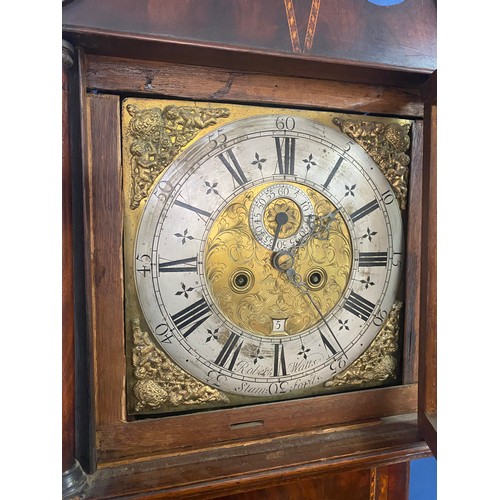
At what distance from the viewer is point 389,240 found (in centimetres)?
97

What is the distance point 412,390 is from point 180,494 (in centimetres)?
61

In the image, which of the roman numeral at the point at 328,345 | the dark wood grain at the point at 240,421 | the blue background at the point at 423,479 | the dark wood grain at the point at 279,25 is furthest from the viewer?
the blue background at the point at 423,479

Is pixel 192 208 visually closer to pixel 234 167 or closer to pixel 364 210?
pixel 234 167

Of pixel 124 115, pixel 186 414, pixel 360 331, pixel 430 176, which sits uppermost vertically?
pixel 124 115

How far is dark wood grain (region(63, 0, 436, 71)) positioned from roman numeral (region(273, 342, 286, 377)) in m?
0.65

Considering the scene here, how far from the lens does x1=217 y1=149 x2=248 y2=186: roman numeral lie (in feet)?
2.84

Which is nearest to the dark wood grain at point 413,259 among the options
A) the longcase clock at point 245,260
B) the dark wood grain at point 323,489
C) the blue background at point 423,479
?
the longcase clock at point 245,260

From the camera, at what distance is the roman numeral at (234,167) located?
86 cm

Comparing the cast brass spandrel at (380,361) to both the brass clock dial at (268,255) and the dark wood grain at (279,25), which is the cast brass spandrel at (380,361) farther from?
the dark wood grain at (279,25)

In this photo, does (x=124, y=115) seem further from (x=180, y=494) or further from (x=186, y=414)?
(x=180, y=494)

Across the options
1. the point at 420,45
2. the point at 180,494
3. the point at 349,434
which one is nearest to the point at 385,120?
the point at 420,45

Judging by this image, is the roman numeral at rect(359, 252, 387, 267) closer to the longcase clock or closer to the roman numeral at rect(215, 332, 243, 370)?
the longcase clock

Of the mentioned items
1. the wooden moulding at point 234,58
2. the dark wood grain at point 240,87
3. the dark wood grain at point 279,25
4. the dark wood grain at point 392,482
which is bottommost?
the dark wood grain at point 392,482

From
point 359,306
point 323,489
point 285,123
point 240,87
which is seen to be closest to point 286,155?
point 285,123
